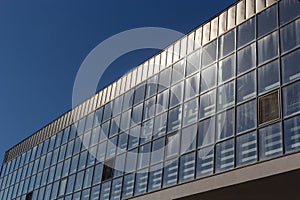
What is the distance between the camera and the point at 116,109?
29172mm

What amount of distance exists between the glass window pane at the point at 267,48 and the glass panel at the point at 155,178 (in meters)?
7.93

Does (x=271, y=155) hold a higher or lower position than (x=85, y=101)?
lower

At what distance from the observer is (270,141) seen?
662 inches

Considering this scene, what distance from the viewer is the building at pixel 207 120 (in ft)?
55.7

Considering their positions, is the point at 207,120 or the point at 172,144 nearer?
the point at 207,120

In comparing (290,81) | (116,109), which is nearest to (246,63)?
(290,81)

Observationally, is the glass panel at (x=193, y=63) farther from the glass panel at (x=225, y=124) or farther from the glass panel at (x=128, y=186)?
the glass panel at (x=128, y=186)

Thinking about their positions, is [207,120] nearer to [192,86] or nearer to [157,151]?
[192,86]

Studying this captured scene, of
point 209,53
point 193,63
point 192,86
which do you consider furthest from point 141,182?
point 209,53

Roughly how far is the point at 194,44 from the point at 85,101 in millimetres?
13553

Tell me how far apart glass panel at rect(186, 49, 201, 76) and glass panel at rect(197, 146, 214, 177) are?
15.8ft

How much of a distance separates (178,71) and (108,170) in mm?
8075

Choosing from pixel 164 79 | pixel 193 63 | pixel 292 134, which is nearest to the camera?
pixel 292 134

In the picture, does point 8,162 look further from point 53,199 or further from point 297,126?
point 297,126
